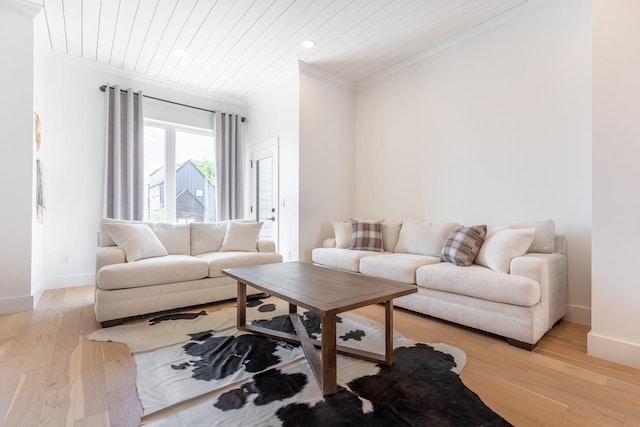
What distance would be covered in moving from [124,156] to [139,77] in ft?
3.85

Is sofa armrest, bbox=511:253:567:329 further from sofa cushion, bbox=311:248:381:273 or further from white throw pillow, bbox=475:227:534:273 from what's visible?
sofa cushion, bbox=311:248:381:273

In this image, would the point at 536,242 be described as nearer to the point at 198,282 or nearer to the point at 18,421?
the point at 198,282

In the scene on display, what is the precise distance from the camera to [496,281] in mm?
2279

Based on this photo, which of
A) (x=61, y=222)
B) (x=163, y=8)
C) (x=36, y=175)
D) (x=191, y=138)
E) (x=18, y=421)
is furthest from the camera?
(x=191, y=138)

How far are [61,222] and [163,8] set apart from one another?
286cm

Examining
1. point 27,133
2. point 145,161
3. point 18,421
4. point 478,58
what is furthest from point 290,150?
point 18,421

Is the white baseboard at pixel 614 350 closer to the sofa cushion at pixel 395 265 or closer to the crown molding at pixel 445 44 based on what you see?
the sofa cushion at pixel 395 265

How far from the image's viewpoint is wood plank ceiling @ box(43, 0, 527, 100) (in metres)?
2.94

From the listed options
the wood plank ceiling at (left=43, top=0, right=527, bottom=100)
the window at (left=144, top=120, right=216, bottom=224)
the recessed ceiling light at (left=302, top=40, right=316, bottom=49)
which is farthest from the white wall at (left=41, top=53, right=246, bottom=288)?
the recessed ceiling light at (left=302, top=40, right=316, bottom=49)

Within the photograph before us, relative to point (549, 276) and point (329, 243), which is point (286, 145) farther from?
point (549, 276)

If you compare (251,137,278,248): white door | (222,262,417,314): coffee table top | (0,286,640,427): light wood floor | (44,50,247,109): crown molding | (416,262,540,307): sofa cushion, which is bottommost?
(0,286,640,427): light wood floor

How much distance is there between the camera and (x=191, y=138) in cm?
501

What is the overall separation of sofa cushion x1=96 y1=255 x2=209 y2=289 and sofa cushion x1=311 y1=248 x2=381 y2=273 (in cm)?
139

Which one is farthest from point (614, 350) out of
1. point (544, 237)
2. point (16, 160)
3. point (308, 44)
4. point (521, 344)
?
point (16, 160)
